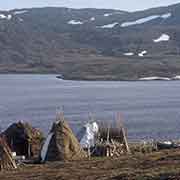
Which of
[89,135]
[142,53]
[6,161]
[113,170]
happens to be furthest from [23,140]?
[142,53]

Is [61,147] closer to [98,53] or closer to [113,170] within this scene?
[113,170]

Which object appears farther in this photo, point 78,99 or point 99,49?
point 99,49

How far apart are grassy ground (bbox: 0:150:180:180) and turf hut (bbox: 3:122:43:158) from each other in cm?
593

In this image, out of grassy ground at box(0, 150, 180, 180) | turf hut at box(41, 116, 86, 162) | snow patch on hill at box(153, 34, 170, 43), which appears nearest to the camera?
grassy ground at box(0, 150, 180, 180)

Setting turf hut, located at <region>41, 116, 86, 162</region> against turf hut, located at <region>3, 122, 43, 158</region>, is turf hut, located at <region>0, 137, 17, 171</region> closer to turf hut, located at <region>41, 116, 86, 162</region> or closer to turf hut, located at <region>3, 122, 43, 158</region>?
turf hut, located at <region>41, 116, 86, 162</region>

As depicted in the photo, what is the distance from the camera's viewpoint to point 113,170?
17562 mm

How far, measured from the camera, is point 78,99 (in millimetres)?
76375

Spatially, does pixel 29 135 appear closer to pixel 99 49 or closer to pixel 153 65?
pixel 153 65

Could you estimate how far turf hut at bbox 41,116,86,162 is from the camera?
23.9 meters

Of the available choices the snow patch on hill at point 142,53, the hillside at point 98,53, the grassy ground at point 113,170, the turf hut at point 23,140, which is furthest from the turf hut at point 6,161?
the snow patch on hill at point 142,53

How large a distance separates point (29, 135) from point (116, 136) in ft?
10.4

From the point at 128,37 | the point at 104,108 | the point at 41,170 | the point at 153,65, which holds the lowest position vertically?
the point at 41,170

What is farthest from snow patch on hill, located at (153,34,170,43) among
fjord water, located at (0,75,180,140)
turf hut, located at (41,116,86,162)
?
turf hut, located at (41,116,86,162)

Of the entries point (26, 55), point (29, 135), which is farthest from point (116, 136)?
point (26, 55)
